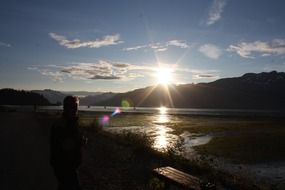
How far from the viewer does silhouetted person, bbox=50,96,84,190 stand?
4.91 m

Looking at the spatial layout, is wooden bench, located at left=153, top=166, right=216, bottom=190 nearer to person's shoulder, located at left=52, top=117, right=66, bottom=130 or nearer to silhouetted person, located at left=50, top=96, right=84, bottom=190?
silhouetted person, located at left=50, top=96, right=84, bottom=190

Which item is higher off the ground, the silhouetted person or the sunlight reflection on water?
the silhouetted person

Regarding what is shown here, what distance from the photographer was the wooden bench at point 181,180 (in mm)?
7957

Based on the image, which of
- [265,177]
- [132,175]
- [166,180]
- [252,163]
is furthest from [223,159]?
[166,180]

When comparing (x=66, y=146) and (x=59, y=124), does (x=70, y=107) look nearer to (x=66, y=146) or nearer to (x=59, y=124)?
(x=59, y=124)

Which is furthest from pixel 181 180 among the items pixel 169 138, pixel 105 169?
pixel 169 138

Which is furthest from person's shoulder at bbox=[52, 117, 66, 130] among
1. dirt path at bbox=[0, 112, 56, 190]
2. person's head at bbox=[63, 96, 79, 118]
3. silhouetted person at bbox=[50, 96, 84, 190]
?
dirt path at bbox=[0, 112, 56, 190]

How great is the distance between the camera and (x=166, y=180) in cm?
957

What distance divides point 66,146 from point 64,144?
5cm

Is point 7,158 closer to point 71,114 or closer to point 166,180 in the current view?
point 166,180

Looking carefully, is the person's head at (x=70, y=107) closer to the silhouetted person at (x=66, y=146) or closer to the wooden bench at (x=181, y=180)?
the silhouetted person at (x=66, y=146)

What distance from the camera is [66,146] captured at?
Result: 4934mm

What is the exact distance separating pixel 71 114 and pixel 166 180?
558cm

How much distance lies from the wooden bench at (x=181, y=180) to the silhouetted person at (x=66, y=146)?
409cm
